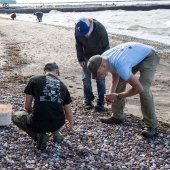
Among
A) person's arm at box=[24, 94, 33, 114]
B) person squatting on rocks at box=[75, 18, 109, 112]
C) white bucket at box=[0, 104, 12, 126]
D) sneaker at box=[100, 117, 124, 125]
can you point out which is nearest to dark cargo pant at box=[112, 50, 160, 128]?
sneaker at box=[100, 117, 124, 125]

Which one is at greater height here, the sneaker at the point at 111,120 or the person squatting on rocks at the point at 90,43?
the person squatting on rocks at the point at 90,43

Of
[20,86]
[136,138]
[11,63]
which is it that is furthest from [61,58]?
[136,138]

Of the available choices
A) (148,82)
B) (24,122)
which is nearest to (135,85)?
(148,82)

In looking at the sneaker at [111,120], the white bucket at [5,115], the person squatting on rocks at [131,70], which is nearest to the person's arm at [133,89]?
the person squatting on rocks at [131,70]

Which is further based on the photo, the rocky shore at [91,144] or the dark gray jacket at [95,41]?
the dark gray jacket at [95,41]

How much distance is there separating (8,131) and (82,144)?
1211 mm

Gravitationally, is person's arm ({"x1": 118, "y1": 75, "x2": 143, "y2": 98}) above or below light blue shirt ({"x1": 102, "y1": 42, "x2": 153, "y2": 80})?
below

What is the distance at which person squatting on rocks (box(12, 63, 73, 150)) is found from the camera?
641cm

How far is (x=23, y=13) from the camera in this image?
76.6m

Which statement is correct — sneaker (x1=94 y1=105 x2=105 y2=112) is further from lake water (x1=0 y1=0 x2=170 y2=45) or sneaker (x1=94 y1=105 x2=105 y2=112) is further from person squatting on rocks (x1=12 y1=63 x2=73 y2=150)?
lake water (x1=0 y1=0 x2=170 y2=45)

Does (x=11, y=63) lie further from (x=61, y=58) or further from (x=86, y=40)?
(x=86, y=40)

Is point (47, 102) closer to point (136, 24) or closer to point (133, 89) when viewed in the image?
point (133, 89)

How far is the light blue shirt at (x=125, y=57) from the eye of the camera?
6812 mm

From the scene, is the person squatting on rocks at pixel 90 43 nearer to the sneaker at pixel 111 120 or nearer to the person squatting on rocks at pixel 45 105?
the sneaker at pixel 111 120
